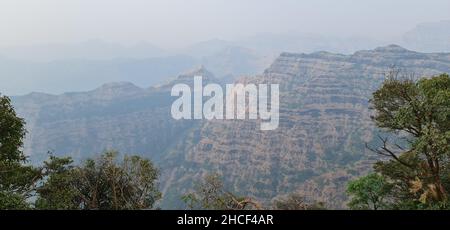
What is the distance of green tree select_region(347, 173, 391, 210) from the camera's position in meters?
28.4

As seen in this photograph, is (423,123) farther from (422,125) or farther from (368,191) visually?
(368,191)

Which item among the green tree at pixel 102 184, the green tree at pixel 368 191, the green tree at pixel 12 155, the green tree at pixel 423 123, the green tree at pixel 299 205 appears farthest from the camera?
the green tree at pixel 368 191

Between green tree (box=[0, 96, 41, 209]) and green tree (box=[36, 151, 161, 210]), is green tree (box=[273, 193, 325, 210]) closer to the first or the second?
green tree (box=[36, 151, 161, 210])

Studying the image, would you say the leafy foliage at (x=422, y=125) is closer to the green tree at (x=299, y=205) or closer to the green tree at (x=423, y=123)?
the green tree at (x=423, y=123)

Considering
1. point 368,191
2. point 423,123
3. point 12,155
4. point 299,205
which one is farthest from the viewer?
point 368,191

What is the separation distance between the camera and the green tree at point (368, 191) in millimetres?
28391

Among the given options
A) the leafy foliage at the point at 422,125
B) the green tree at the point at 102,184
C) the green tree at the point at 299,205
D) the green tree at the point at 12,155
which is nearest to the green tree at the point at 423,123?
the leafy foliage at the point at 422,125

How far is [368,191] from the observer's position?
2870 centimetres

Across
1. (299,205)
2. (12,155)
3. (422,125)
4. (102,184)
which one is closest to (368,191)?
(422,125)
